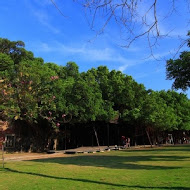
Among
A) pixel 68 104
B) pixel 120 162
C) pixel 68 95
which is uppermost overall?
pixel 68 95

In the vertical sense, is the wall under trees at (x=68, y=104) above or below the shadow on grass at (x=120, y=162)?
above

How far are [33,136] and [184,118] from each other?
24486 mm

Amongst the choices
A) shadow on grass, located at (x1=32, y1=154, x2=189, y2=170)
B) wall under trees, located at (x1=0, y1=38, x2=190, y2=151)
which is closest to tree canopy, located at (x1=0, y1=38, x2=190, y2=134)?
wall under trees, located at (x1=0, y1=38, x2=190, y2=151)

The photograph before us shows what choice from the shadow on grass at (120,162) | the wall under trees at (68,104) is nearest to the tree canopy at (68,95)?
the wall under trees at (68,104)

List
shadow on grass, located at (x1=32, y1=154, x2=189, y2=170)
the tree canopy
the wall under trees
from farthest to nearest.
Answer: the wall under trees, the tree canopy, shadow on grass, located at (x1=32, y1=154, x2=189, y2=170)

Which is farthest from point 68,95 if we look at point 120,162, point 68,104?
point 120,162

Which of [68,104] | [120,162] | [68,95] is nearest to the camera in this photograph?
[120,162]

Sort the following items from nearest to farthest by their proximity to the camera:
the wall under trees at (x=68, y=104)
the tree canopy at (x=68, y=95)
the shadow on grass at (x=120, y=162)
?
the shadow on grass at (x=120, y=162) < the tree canopy at (x=68, y=95) < the wall under trees at (x=68, y=104)

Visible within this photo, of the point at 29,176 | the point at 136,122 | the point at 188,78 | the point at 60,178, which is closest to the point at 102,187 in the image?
the point at 60,178

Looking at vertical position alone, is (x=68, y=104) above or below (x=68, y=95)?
below

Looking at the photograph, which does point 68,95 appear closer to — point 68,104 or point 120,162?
point 68,104

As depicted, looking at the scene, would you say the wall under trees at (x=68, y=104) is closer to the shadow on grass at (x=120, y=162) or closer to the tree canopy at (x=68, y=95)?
the tree canopy at (x=68, y=95)

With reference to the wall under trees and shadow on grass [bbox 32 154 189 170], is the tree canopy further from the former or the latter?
shadow on grass [bbox 32 154 189 170]

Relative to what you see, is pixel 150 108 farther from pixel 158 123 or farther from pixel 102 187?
pixel 102 187
